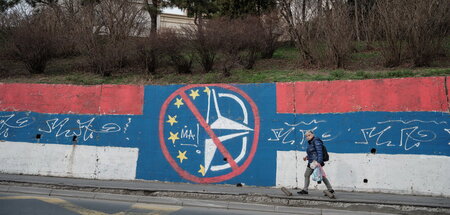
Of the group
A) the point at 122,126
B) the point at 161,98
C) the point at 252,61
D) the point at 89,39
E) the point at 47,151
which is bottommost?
the point at 47,151

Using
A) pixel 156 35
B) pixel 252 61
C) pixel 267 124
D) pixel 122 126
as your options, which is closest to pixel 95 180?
pixel 122 126

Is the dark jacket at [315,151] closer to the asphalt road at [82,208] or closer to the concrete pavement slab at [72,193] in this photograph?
the asphalt road at [82,208]

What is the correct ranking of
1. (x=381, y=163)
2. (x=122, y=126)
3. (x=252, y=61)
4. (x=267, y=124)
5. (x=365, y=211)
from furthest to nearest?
(x=252, y=61) < (x=122, y=126) < (x=267, y=124) < (x=381, y=163) < (x=365, y=211)

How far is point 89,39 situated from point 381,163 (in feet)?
39.8

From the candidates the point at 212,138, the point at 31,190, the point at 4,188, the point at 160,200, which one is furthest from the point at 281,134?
the point at 4,188

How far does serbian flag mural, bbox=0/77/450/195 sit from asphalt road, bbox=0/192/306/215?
2.33 m

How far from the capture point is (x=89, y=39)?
1536 cm

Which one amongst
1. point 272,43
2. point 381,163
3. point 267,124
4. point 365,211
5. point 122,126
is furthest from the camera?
point 272,43

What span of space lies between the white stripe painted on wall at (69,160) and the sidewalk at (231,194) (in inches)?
16.5

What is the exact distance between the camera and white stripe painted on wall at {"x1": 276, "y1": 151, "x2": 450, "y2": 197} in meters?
8.94

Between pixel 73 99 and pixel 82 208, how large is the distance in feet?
17.2

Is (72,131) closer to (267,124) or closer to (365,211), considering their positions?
(267,124)

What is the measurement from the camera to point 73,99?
12.0 meters

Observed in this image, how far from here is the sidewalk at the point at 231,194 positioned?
306 inches
